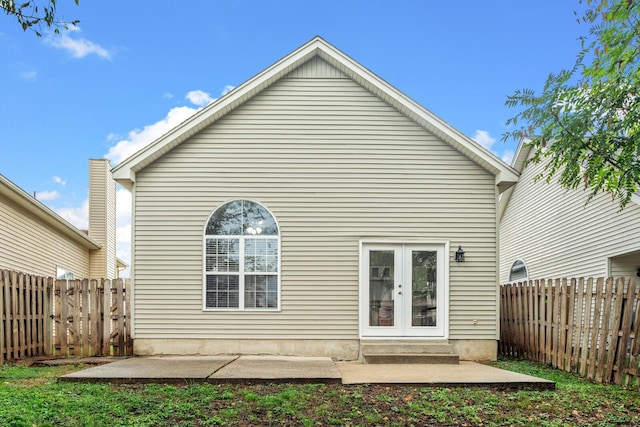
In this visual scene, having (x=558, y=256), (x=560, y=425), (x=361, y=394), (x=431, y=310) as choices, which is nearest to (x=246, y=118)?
(x=431, y=310)

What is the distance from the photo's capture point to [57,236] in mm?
15125

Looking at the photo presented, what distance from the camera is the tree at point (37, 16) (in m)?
3.77

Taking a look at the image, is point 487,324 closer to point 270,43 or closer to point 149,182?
point 149,182

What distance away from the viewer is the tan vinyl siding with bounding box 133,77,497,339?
356 inches

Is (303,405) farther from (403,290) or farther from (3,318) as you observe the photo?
(3,318)

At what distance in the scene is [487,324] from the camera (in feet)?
30.0

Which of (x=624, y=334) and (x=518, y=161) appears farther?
(x=518, y=161)

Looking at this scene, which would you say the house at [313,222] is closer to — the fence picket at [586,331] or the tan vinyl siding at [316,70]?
the tan vinyl siding at [316,70]

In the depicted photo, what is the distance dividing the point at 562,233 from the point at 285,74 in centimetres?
894

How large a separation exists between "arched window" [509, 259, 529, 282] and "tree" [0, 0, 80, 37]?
14.9 metres

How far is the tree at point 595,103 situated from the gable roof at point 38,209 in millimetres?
10064

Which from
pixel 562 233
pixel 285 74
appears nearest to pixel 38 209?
pixel 285 74

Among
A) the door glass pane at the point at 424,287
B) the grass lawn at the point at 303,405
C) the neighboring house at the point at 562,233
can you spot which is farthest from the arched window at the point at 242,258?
→ the neighboring house at the point at 562,233

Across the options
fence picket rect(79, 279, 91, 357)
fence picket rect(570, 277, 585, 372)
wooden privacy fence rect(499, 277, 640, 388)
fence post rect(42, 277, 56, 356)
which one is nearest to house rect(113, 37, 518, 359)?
wooden privacy fence rect(499, 277, 640, 388)
